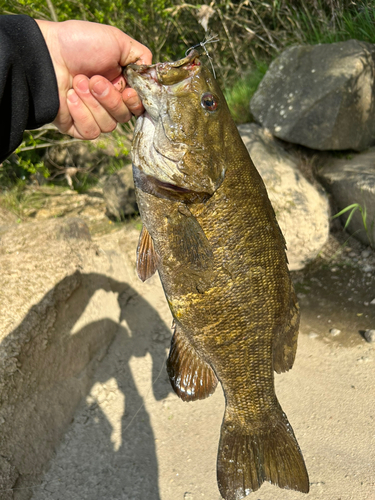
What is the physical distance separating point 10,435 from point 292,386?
2.11 m

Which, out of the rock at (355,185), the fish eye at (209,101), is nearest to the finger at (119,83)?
the fish eye at (209,101)

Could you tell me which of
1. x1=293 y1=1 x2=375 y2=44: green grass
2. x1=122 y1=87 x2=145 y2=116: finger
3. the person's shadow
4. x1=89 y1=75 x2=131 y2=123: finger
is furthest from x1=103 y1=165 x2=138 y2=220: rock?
x1=122 y1=87 x2=145 y2=116: finger

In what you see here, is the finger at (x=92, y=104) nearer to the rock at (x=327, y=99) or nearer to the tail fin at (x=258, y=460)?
the tail fin at (x=258, y=460)

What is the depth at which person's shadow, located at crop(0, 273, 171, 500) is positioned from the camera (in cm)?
285

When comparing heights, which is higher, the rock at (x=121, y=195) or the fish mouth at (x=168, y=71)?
the fish mouth at (x=168, y=71)

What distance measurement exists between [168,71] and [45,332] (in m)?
2.23

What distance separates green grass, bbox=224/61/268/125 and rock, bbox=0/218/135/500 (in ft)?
9.78

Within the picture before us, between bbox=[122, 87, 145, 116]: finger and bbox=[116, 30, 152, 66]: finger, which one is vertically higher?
bbox=[116, 30, 152, 66]: finger

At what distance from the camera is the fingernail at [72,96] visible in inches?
86.1

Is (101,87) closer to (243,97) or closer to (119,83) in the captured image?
(119,83)

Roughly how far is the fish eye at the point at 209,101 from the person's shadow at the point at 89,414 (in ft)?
6.84

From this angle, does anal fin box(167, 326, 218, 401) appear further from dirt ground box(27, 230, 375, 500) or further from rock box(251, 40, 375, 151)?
rock box(251, 40, 375, 151)

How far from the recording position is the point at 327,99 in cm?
489

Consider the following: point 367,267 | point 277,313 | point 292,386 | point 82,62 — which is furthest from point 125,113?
point 367,267
